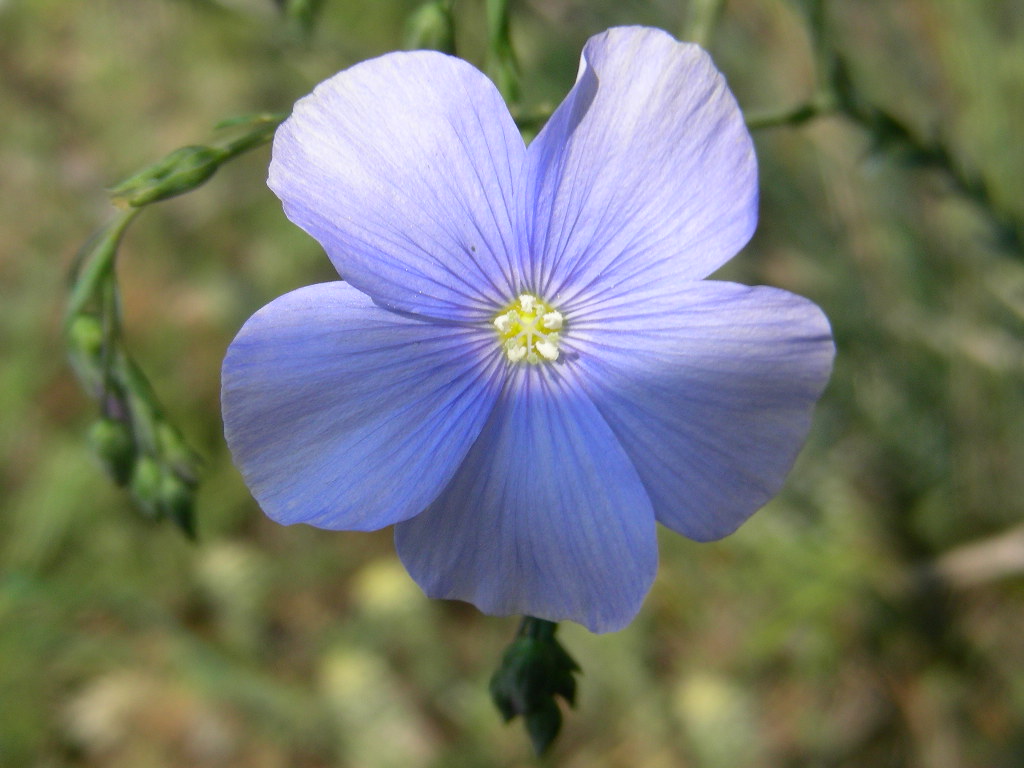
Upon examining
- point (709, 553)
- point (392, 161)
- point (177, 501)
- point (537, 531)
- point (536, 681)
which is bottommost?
point (709, 553)

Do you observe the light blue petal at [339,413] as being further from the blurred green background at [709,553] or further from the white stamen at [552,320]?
the blurred green background at [709,553]

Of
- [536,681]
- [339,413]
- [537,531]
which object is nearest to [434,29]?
[339,413]

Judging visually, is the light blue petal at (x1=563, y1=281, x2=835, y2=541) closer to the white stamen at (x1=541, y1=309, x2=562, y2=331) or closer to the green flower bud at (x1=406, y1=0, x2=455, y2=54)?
the white stamen at (x1=541, y1=309, x2=562, y2=331)

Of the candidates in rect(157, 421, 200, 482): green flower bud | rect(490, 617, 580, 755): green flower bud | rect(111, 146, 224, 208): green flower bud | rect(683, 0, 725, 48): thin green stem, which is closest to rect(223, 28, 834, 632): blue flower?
rect(490, 617, 580, 755): green flower bud

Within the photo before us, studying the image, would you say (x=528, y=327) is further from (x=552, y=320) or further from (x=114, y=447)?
(x=114, y=447)

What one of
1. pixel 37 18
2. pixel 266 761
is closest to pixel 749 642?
pixel 266 761

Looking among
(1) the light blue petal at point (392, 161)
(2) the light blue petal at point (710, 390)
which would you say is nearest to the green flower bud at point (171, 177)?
(1) the light blue petal at point (392, 161)
